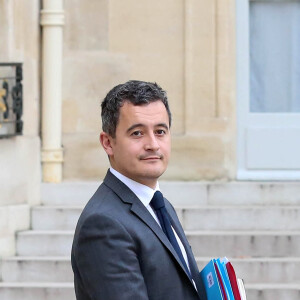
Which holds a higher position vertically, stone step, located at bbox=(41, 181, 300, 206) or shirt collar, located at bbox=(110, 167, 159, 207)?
shirt collar, located at bbox=(110, 167, 159, 207)

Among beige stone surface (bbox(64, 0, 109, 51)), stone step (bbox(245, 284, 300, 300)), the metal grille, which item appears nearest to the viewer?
stone step (bbox(245, 284, 300, 300))

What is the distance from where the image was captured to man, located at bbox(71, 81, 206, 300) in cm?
309

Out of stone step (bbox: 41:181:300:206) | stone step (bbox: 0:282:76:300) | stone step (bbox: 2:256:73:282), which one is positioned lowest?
stone step (bbox: 0:282:76:300)

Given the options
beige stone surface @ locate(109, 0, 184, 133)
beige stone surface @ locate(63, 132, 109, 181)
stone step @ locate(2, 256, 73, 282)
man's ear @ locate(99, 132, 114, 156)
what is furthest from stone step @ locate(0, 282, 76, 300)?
man's ear @ locate(99, 132, 114, 156)

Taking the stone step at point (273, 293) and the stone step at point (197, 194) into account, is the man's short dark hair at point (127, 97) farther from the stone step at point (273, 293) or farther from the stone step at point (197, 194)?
the stone step at point (197, 194)

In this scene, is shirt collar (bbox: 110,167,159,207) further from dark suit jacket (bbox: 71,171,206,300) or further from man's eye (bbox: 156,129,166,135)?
man's eye (bbox: 156,129,166,135)

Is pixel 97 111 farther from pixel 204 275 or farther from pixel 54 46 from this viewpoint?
pixel 204 275

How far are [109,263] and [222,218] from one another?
5990mm

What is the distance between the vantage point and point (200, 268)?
27.6ft

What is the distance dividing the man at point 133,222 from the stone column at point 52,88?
20.1ft

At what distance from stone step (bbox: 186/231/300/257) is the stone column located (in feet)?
5.13

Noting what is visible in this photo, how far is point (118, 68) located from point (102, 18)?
0.50 m

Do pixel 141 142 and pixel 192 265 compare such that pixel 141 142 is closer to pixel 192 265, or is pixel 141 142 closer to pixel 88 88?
pixel 192 265

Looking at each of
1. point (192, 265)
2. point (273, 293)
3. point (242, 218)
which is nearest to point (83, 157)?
point (242, 218)
